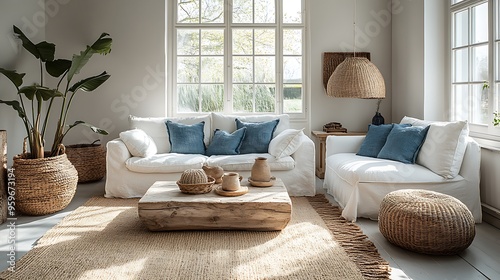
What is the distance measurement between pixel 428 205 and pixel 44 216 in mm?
3308

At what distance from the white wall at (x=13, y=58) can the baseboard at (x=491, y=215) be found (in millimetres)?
4801

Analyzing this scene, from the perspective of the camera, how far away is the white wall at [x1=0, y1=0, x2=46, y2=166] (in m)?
4.73

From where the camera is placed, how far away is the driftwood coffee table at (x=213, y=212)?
3.37 meters

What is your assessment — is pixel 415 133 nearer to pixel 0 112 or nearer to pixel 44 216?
pixel 44 216

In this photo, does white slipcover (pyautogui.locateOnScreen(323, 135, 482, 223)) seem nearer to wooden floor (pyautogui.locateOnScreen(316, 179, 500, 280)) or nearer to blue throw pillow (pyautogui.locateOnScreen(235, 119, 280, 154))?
wooden floor (pyautogui.locateOnScreen(316, 179, 500, 280))

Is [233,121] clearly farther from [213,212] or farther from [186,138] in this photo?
[213,212]

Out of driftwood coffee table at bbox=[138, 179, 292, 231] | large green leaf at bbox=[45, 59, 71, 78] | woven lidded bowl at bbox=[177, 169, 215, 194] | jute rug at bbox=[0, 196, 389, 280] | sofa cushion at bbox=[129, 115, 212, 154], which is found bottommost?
jute rug at bbox=[0, 196, 389, 280]

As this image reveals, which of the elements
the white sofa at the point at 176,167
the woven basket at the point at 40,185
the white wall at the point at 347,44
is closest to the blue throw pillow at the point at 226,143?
the white sofa at the point at 176,167

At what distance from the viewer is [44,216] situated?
4.10 m

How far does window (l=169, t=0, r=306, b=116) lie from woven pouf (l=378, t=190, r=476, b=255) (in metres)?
3.14

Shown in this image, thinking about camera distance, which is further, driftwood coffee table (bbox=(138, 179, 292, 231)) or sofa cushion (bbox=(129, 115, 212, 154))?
sofa cushion (bbox=(129, 115, 212, 154))

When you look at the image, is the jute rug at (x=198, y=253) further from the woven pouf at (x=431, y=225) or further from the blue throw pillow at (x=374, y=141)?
the blue throw pillow at (x=374, y=141)

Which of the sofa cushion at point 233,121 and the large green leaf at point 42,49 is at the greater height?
the large green leaf at point 42,49

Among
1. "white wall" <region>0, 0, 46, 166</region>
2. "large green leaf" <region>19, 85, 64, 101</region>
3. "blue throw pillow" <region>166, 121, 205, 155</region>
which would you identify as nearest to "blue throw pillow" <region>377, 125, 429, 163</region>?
"blue throw pillow" <region>166, 121, 205, 155</region>
